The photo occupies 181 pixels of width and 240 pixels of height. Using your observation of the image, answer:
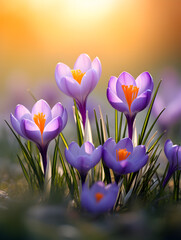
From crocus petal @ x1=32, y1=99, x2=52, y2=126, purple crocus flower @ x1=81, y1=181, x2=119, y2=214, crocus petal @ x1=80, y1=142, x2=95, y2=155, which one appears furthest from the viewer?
crocus petal @ x1=32, y1=99, x2=52, y2=126

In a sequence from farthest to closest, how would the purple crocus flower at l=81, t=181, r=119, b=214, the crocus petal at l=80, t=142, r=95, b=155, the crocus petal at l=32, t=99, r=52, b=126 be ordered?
the crocus petal at l=32, t=99, r=52, b=126 → the crocus petal at l=80, t=142, r=95, b=155 → the purple crocus flower at l=81, t=181, r=119, b=214

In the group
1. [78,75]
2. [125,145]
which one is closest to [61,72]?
[78,75]

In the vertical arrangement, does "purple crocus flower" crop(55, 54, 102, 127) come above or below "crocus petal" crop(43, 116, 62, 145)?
above

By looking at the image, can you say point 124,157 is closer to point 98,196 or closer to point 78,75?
point 98,196

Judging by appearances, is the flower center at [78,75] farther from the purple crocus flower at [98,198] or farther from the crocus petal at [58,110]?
the purple crocus flower at [98,198]

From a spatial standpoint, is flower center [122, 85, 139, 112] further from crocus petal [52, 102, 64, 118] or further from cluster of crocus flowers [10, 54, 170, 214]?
crocus petal [52, 102, 64, 118]

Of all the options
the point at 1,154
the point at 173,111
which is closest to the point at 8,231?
the point at 173,111

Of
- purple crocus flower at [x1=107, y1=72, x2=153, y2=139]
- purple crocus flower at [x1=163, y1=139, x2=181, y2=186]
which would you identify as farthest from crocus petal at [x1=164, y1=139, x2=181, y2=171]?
purple crocus flower at [x1=107, y1=72, x2=153, y2=139]
